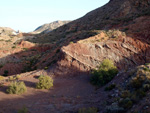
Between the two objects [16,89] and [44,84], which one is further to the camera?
[44,84]

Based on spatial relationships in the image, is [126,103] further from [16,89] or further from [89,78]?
[16,89]

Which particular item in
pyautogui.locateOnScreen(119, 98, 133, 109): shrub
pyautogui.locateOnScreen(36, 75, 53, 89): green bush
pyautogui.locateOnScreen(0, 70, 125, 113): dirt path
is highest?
pyautogui.locateOnScreen(36, 75, 53, 89): green bush

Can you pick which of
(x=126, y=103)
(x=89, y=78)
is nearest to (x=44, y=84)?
(x=89, y=78)

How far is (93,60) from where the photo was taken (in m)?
15.0

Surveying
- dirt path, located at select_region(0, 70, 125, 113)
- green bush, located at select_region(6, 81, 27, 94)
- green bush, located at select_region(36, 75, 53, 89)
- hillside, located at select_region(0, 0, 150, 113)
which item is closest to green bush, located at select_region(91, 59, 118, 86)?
hillside, located at select_region(0, 0, 150, 113)

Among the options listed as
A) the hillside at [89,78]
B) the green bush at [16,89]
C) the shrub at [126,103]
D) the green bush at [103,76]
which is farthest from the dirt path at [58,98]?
the shrub at [126,103]

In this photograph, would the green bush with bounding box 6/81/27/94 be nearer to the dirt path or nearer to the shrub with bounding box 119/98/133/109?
the dirt path

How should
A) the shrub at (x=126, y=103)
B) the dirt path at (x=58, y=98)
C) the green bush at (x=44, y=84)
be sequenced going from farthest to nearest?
1. the green bush at (x=44, y=84)
2. the dirt path at (x=58, y=98)
3. the shrub at (x=126, y=103)

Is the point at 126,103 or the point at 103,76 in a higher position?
the point at 103,76

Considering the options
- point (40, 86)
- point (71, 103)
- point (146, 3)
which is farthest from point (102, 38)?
point (146, 3)

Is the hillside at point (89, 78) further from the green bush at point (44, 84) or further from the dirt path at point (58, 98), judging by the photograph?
the green bush at point (44, 84)

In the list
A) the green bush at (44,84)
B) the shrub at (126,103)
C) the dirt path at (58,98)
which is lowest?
the dirt path at (58,98)

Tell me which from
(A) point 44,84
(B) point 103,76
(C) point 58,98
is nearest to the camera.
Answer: (C) point 58,98

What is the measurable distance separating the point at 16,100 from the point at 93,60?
7.46 m
